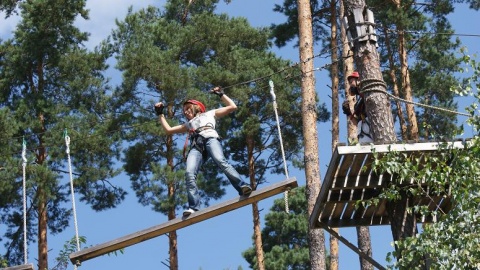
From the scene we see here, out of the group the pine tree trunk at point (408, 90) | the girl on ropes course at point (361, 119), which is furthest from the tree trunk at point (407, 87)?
the girl on ropes course at point (361, 119)

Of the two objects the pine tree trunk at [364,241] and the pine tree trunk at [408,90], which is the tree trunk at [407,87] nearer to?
the pine tree trunk at [408,90]

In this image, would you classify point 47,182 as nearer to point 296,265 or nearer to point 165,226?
point 296,265

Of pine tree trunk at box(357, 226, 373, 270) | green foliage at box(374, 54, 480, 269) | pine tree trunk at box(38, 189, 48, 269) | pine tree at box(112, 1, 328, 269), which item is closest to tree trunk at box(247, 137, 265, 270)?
pine tree at box(112, 1, 328, 269)

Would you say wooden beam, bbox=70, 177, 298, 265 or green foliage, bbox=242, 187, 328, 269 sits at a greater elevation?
green foliage, bbox=242, 187, 328, 269

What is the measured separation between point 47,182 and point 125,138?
249cm

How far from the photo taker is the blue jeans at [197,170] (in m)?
9.31

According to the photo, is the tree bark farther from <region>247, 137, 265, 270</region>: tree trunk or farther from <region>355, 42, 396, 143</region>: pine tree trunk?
<region>355, 42, 396, 143</region>: pine tree trunk

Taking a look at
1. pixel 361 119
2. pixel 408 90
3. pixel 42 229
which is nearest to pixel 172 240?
pixel 42 229

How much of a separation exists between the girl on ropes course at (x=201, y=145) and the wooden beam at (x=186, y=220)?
0.14 metres

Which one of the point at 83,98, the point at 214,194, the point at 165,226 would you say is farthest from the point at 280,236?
the point at 165,226

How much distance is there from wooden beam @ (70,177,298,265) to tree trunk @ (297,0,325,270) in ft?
21.5

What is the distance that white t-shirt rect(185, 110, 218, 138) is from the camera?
9508 millimetres

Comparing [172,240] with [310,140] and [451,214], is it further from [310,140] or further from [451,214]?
[451,214]

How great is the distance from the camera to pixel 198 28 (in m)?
26.0
